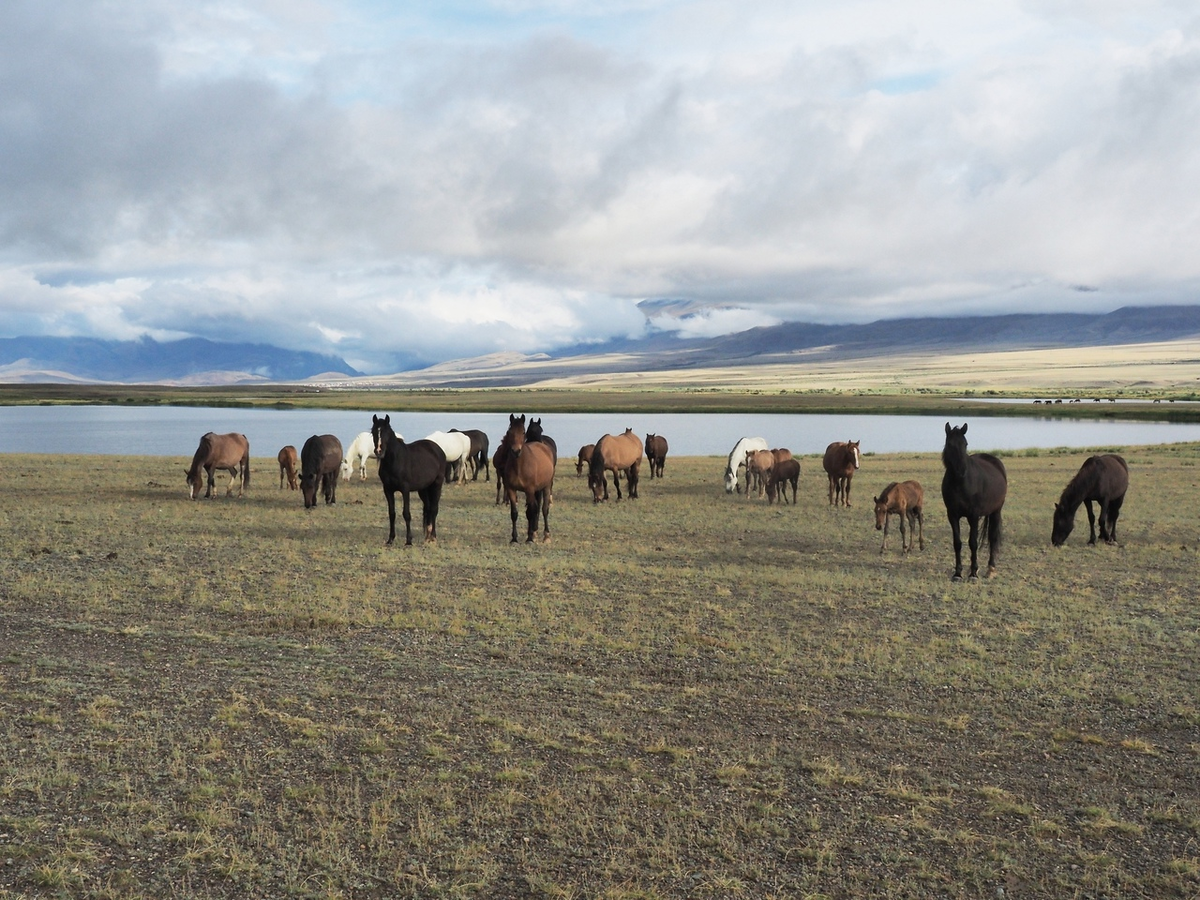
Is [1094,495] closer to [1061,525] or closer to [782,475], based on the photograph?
[1061,525]

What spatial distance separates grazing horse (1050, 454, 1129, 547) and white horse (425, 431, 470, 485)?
54.2ft

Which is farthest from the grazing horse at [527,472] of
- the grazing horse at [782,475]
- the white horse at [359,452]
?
the white horse at [359,452]

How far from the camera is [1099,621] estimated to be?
1209 centimetres

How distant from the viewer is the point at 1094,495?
1856 centimetres

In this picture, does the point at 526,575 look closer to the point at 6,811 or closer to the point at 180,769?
the point at 180,769

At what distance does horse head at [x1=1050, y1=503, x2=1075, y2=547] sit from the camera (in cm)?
1833

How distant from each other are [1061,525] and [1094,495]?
0.95 meters

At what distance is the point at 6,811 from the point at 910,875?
5.62m

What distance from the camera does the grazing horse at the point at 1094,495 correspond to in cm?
1838

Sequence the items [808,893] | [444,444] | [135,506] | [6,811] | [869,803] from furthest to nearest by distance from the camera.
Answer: [444,444]
[135,506]
[869,803]
[6,811]
[808,893]

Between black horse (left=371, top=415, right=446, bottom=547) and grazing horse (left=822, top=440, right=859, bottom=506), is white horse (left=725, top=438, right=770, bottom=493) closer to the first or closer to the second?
grazing horse (left=822, top=440, right=859, bottom=506)

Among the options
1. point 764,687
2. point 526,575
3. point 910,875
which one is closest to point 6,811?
point 910,875

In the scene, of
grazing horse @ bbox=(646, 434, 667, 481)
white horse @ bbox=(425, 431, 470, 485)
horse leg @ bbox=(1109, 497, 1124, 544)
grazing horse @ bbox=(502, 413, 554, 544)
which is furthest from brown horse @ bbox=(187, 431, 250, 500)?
horse leg @ bbox=(1109, 497, 1124, 544)

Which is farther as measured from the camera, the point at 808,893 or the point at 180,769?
the point at 180,769
